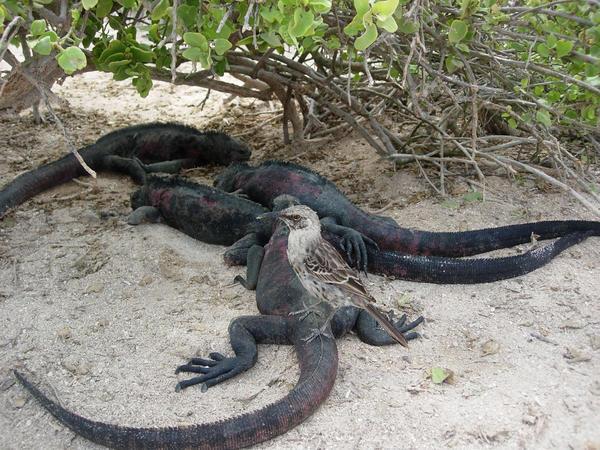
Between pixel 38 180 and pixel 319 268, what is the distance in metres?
3.41

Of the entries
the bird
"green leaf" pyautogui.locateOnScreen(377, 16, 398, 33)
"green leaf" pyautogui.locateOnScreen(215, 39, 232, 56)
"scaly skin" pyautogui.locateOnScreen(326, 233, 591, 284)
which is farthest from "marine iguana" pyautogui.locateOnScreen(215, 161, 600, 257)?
"green leaf" pyautogui.locateOnScreen(377, 16, 398, 33)

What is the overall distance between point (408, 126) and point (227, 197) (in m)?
2.49

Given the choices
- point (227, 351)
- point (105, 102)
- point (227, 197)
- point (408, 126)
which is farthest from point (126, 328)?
point (105, 102)

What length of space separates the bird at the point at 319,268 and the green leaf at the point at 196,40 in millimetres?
993

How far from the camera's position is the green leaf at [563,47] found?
3.64 m

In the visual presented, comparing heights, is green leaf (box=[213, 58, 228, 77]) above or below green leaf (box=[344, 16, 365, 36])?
below

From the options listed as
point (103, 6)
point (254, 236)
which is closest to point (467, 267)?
point (254, 236)

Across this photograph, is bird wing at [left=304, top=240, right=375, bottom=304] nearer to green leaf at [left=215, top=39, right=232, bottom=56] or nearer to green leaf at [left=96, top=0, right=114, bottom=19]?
green leaf at [left=215, top=39, right=232, bottom=56]

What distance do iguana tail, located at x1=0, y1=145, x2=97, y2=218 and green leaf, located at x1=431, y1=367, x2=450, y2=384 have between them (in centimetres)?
370

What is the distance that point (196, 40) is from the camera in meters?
3.37

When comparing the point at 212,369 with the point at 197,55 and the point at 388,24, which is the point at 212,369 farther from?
Answer: the point at 388,24

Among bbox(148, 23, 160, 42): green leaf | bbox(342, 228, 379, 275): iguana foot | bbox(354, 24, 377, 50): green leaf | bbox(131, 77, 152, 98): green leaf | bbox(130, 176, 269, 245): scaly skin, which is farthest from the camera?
bbox(130, 176, 269, 245): scaly skin

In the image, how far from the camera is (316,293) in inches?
138

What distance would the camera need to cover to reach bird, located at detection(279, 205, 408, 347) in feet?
11.3
